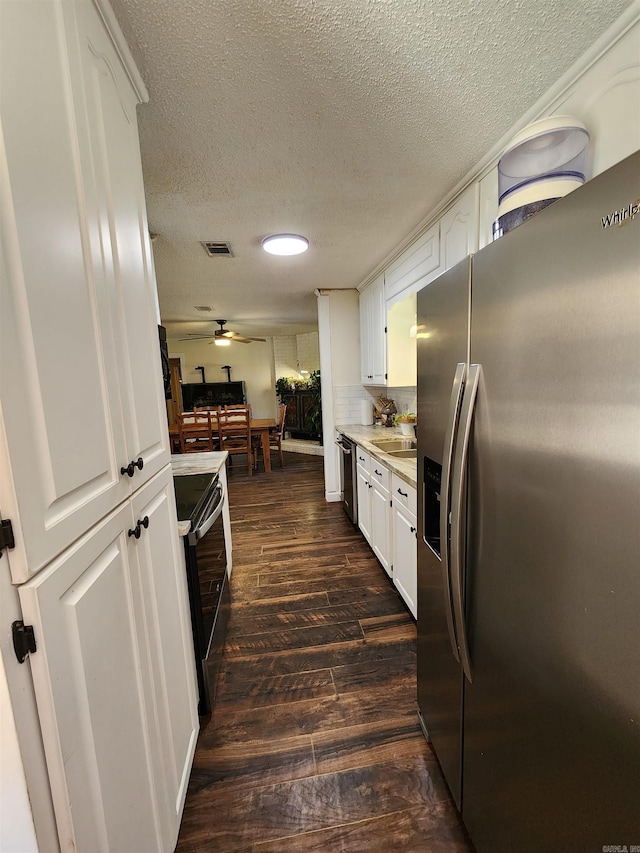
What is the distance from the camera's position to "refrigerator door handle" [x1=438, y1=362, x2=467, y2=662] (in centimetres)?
91

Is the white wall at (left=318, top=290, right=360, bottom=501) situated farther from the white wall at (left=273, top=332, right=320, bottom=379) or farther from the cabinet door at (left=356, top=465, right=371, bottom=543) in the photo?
the white wall at (left=273, top=332, right=320, bottom=379)

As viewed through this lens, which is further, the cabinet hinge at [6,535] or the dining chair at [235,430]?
the dining chair at [235,430]

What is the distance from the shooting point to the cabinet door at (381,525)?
2285 mm

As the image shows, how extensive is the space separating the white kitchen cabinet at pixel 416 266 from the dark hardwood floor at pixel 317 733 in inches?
84.2

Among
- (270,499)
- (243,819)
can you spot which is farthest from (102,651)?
(270,499)

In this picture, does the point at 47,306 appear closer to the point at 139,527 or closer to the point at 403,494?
the point at 139,527

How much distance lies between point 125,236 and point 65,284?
16.3 inches

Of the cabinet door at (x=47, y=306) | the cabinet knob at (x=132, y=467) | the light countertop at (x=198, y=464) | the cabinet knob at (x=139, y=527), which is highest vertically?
the cabinet door at (x=47, y=306)

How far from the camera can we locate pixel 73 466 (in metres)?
0.61

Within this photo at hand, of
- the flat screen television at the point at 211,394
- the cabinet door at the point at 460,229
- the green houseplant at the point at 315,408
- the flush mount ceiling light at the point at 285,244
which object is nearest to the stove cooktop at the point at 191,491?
the flush mount ceiling light at the point at 285,244

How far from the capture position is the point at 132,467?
2.78ft

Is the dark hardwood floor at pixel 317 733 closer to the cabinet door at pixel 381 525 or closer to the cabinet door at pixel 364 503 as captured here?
the cabinet door at pixel 381 525

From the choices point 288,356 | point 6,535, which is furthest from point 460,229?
point 288,356

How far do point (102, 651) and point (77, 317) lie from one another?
25.8 inches
